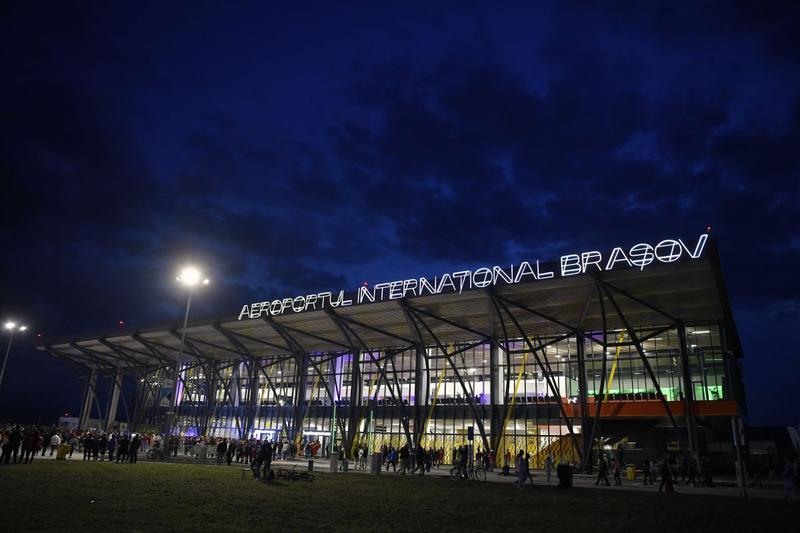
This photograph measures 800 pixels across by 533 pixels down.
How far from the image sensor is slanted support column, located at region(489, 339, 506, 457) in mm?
47031

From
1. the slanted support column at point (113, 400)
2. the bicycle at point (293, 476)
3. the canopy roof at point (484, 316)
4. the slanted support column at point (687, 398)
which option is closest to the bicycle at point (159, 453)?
the canopy roof at point (484, 316)

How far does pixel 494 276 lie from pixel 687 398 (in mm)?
17322

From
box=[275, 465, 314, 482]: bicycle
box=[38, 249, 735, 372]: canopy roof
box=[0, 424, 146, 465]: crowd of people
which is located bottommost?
box=[275, 465, 314, 482]: bicycle

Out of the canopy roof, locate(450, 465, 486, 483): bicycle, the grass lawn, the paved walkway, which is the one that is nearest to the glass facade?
the canopy roof

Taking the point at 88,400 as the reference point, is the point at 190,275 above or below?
above

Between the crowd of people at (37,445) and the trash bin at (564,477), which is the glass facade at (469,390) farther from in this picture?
the crowd of people at (37,445)

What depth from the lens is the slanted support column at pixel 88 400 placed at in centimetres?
8406

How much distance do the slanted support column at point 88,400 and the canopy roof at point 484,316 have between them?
17170mm

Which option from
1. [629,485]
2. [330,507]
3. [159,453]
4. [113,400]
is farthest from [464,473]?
[113,400]

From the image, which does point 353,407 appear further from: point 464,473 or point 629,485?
point 629,485

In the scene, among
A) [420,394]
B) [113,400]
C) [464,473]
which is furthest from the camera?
[113,400]

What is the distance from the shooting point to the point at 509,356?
1994 inches

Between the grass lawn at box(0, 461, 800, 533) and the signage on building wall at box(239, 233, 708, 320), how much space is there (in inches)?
569

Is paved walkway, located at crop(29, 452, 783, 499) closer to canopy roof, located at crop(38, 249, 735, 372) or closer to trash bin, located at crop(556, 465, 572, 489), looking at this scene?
trash bin, located at crop(556, 465, 572, 489)
